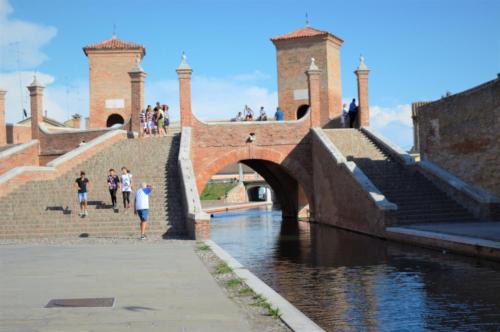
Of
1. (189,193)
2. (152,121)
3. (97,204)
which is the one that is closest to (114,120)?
(152,121)

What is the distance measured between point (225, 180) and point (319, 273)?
59778mm

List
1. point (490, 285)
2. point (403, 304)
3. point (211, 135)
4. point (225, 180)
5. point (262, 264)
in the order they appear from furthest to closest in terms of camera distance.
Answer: point (225, 180) → point (211, 135) → point (262, 264) → point (490, 285) → point (403, 304)

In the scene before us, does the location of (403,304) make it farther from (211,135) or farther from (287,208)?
(287,208)

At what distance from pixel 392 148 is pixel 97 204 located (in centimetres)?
1107

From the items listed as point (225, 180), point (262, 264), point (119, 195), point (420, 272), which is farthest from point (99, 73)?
point (225, 180)

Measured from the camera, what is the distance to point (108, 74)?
36.3 metres

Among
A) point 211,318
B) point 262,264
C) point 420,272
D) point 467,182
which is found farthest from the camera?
point 467,182

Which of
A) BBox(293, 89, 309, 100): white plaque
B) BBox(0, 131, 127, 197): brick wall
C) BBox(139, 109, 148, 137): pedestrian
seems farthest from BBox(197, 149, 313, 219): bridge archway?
BBox(293, 89, 309, 100): white plaque

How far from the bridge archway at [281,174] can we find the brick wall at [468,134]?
5097mm

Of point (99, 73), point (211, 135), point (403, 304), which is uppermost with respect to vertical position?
point (99, 73)

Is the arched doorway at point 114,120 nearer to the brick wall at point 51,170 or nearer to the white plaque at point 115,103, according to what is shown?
the white plaque at point 115,103

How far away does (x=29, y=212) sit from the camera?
17.9 meters

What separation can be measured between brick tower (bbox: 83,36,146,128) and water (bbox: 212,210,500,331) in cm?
2123

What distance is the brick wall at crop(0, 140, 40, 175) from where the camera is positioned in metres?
26.4
